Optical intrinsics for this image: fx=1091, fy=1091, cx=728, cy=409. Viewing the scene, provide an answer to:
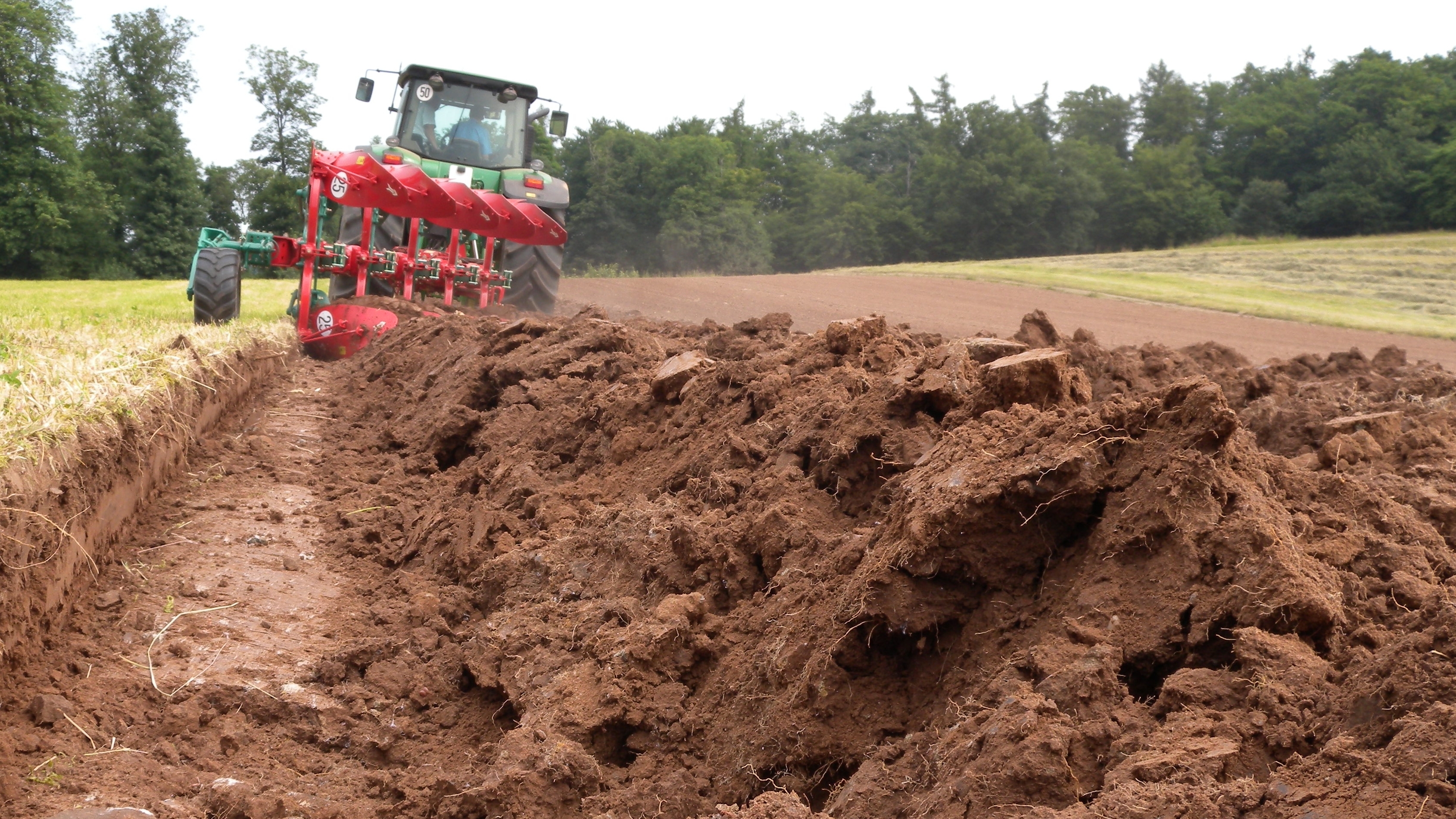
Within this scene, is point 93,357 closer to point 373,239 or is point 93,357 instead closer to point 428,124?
point 373,239

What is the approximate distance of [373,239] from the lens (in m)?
11.6

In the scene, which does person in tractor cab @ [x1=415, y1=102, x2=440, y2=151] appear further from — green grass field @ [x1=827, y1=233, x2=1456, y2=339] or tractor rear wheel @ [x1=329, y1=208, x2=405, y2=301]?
green grass field @ [x1=827, y1=233, x2=1456, y2=339]

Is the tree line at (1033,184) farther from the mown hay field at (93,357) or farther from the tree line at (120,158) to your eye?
the mown hay field at (93,357)

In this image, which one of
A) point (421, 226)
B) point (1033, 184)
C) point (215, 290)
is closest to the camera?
point (215, 290)

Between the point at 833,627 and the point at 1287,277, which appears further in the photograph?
the point at 1287,277

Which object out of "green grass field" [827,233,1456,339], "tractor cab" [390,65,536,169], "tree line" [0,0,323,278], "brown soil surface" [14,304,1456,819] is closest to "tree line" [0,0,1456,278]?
"tree line" [0,0,323,278]

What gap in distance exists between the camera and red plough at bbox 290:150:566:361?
936 cm

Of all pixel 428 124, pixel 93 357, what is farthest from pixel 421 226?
pixel 93 357

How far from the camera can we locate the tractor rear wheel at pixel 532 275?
1235cm

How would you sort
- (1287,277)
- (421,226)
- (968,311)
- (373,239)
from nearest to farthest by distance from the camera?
(373,239) → (421,226) → (968,311) → (1287,277)

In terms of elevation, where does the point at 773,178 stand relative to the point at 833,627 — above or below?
above

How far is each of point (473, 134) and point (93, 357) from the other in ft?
26.8

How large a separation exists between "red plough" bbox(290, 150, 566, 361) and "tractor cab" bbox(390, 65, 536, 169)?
1850 millimetres

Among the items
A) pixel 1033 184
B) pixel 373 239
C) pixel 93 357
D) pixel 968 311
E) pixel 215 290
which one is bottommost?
pixel 93 357
